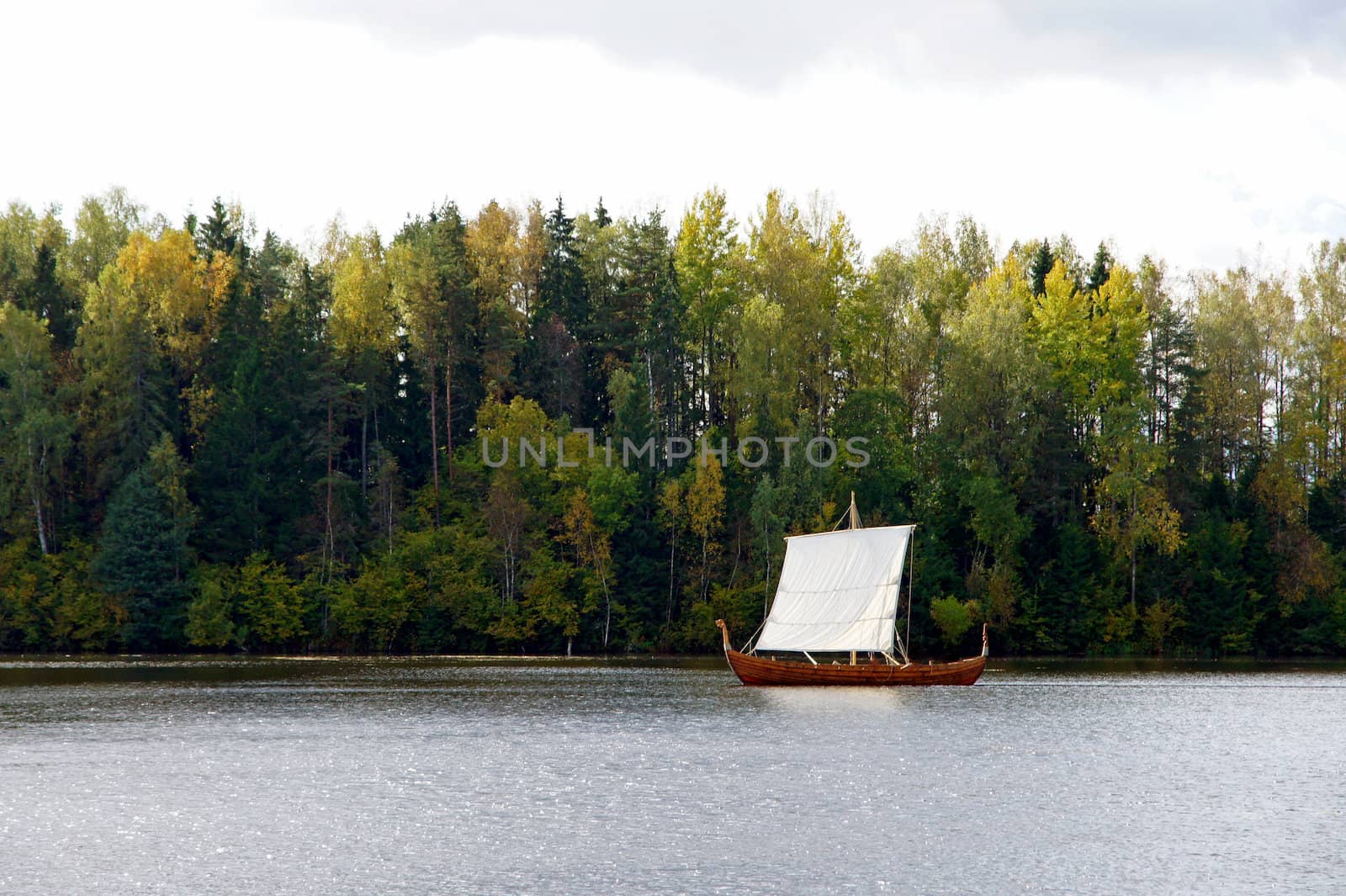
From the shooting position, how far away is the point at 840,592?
76.5 metres

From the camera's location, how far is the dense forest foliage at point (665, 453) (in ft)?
318

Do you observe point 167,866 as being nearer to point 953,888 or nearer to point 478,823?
point 478,823

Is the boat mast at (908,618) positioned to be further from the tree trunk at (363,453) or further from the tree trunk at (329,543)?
the tree trunk at (363,453)

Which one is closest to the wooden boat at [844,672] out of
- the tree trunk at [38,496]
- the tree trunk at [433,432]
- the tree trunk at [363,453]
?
the tree trunk at [433,432]

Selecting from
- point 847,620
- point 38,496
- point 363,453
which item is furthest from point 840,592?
point 38,496

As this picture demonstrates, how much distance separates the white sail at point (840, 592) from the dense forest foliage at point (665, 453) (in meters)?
11.3

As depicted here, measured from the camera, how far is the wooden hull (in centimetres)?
7525

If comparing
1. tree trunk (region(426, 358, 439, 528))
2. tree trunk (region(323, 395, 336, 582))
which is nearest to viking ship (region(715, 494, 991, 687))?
tree trunk (region(323, 395, 336, 582))

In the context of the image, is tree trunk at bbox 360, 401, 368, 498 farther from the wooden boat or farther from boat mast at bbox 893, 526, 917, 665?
boat mast at bbox 893, 526, 917, 665

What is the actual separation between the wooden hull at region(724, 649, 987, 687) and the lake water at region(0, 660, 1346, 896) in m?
3.50

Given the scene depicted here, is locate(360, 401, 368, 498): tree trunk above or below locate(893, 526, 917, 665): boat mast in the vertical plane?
above

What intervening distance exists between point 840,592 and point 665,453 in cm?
2894

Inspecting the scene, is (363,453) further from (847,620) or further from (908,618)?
(847,620)

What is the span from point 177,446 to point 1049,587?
6038 cm
